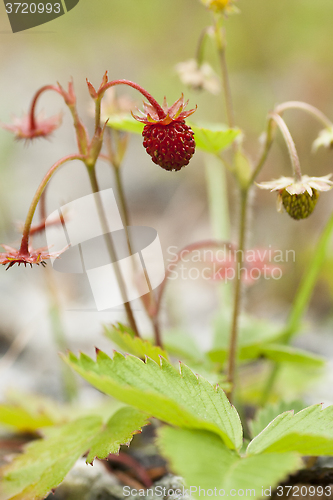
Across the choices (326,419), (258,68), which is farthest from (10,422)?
(258,68)

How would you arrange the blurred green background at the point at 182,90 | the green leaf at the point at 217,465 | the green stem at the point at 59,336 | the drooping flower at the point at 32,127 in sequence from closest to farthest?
the green leaf at the point at 217,465, the drooping flower at the point at 32,127, the green stem at the point at 59,336, the blurred green background at the point at 182,90

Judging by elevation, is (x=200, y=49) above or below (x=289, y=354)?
above

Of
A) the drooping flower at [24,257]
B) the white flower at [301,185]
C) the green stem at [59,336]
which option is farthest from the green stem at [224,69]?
the green stem at [59,336]

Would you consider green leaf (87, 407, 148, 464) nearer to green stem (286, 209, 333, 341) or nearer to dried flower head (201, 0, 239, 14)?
green stem (286, 209, 333, 341)

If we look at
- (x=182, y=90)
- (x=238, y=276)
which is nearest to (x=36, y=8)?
(x=238, y=276)

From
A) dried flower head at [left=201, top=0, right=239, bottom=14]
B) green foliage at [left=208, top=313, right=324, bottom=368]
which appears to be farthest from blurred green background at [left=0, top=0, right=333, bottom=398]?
dried flower head at [left=201, top=0, right=239, bottom=14]

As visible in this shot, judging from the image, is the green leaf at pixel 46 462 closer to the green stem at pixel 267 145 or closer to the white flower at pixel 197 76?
the green stem at pixel 267 145

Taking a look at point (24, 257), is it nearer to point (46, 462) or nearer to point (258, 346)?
point (46, 462)
